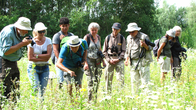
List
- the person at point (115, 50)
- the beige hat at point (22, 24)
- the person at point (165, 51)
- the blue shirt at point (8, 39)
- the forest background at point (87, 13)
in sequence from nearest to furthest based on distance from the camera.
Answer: the blue shirt at point (8, 39) → the beige hat at point (22, 24) → the person at point (115, 50) → the person at point (165, 51) → the forest background at point (87, 13)

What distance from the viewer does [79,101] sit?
2.46 meters

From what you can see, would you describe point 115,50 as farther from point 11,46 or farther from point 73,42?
point 11,46

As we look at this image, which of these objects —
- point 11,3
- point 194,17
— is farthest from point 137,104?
point 194,17

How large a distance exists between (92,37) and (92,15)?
114ft

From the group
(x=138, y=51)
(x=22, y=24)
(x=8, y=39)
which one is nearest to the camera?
(x=8, y=39)

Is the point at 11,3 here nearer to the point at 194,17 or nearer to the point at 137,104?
the point at 137,104

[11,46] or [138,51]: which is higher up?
[11,46]

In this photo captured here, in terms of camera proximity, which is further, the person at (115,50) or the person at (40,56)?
the person at (115,50)

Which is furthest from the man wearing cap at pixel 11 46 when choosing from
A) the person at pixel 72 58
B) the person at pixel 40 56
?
the person at pixel 72 58

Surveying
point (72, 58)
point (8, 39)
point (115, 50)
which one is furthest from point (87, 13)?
point (8, 39)

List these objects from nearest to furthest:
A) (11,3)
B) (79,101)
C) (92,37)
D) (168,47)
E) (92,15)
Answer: (79,101)
(92,37)
(168,47)
(11,3)
(92,15)

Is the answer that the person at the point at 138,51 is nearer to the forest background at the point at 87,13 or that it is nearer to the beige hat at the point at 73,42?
the beige hat at the point at 73,42

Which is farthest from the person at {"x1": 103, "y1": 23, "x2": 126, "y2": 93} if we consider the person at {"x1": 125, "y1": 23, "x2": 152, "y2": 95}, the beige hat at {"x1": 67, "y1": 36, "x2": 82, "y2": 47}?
the beige hat at {"x1": 67, "y1": 36, "x2": 82, "y2": 47}

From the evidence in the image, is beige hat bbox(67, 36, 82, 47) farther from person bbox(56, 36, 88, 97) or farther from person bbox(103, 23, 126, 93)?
person bbox(103, 23, 126, 93)
